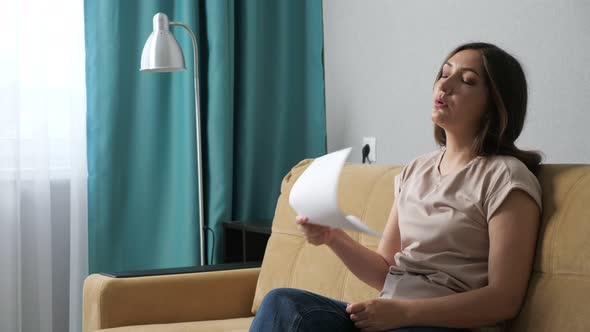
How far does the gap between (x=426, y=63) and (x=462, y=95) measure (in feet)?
3.37

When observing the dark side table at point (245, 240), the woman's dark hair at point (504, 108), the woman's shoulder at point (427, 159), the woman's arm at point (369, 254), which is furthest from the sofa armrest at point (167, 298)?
the woman's dark hair at point (504, 108)

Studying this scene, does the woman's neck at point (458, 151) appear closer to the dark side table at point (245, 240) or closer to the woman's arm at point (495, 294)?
the woman's arm at point (495, 294)

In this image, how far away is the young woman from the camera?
1.48 meters

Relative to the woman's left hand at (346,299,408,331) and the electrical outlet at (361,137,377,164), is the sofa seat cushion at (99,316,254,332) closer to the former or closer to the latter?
the woman's left hand at (346,299,408,331)

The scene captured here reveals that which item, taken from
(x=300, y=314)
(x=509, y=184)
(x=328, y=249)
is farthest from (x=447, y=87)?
(x=328, y=249)

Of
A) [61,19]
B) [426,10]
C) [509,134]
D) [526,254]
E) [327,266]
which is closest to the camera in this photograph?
[526,254]

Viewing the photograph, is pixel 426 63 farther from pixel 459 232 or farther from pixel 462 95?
pixel 459 232

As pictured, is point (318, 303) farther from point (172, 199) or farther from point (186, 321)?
point (172, 199)

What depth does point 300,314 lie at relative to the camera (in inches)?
60.0

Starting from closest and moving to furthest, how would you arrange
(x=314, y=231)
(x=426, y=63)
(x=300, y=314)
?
(x=300, y=314) → (x=314, y=231) → (x=426, y=63)

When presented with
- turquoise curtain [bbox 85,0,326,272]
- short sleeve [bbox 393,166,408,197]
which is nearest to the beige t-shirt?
short sleeve [bbox 393,166,408,197]

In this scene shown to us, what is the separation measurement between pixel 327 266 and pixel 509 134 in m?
0.69

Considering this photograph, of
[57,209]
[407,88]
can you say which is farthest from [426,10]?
[57,209]

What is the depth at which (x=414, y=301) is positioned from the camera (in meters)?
1.51
